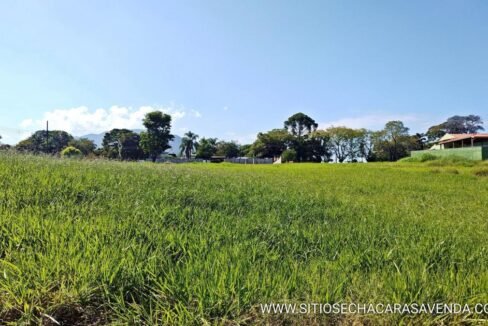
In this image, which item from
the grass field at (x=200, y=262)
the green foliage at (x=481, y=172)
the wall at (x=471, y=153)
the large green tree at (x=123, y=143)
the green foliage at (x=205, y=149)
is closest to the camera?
the grass field at (x=200, y=262)

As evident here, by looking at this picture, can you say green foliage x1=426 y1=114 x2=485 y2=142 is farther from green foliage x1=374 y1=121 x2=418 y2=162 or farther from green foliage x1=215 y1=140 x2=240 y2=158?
green foliage x1=215 y1=140 x2=240 y2=158

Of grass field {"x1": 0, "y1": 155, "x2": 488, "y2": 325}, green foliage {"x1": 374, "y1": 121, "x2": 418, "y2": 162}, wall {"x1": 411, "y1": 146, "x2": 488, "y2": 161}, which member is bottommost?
grass field {"x1": 0, "y1": 155, "x2": 488, "y2": 325}

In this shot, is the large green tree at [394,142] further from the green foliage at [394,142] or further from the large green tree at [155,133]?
the large green tree at [155,133]

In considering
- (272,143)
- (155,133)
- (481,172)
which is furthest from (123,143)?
(481,172)

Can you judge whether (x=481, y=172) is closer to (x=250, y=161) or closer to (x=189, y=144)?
(x=250, y=161)

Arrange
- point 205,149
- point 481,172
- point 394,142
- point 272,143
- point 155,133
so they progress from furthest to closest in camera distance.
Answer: point 205,149 → point 272,143 → point 155,133 → point 394,142 → point 481,172

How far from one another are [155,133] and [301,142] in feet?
105

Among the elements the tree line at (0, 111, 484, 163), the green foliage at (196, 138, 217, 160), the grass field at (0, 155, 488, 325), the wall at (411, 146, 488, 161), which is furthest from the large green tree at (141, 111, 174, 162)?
the grass field at (0, 155, 488, 325)

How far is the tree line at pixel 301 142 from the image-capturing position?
6191 centimetres

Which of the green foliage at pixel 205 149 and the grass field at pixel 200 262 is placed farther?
the green foliage at pixel 205 149

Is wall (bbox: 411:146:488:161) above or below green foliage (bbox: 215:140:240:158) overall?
below

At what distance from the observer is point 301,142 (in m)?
68.2

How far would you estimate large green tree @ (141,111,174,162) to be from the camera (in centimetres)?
6438

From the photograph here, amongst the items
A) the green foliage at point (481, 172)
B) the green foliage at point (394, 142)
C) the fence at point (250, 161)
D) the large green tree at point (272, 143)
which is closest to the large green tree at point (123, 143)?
the fence at point (250, 161)
